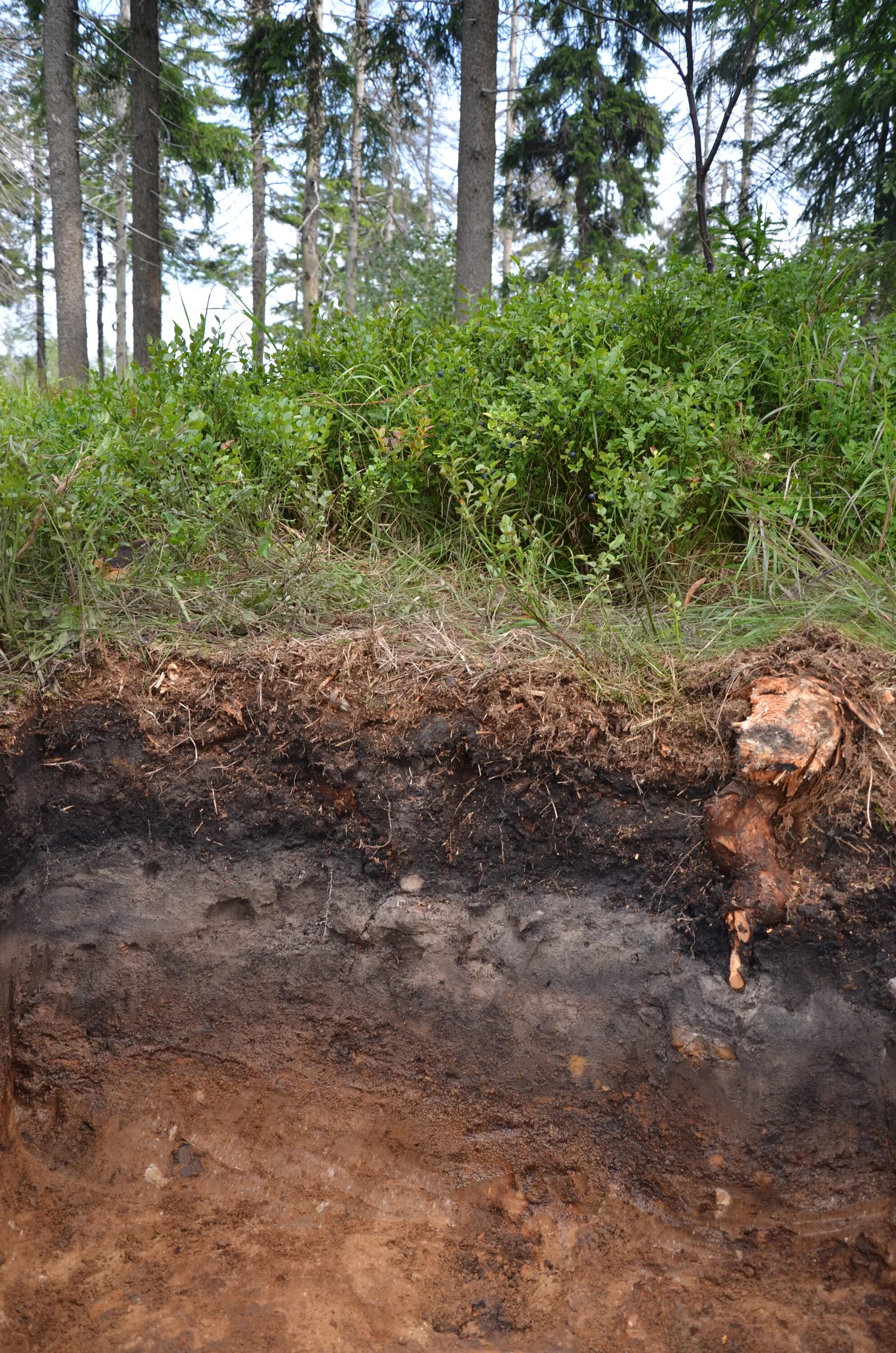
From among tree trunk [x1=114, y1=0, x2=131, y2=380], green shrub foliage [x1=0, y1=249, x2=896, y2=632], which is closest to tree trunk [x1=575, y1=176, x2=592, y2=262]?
green shrub foliage [x1=0, y1=249, x2=896, y2=632]

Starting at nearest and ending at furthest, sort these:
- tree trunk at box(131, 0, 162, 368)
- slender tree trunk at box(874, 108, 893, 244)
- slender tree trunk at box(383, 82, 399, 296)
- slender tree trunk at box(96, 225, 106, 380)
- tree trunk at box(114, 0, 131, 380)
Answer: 1. slender tree trunk at box(874, 108, 893, 244)
2. tree trunk at box(131, 0, 162, 368)
3. slender tree trunk at box(383, 82, 399, 296)
4. tree trunk at box(114, 0, 131, 380)
5. slender tree trunk at box(96, 225, 106, 380)

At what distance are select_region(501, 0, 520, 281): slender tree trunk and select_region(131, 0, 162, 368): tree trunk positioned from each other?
341 cm

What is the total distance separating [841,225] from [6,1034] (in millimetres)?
7307

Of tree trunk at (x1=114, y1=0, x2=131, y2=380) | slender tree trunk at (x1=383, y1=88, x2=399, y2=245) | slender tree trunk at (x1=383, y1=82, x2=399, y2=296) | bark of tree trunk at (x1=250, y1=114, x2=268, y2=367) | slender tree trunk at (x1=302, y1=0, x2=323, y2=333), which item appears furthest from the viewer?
tree trunk at (x1=114, y1=0, x2=131, y2=380)

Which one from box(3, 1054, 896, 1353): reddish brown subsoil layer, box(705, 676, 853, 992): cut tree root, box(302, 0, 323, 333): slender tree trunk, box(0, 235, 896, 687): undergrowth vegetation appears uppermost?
box(302, 0, 323, 333): slender tree trunk

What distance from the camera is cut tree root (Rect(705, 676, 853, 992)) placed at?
2186 millimetres

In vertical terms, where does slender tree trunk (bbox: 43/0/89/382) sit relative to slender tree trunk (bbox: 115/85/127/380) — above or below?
below

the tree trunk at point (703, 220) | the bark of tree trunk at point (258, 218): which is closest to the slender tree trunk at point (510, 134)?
the tree trunk at point (703, 220)

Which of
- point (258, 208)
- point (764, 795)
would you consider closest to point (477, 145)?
point (764, 795)

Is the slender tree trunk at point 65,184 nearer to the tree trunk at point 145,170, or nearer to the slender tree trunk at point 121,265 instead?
the tree trunk at point 145,170

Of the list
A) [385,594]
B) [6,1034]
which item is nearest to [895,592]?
[385,594]

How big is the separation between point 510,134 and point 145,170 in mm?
6566

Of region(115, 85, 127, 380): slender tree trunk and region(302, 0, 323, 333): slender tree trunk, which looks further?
region(115, 85, 127, 380): slender tree trunk

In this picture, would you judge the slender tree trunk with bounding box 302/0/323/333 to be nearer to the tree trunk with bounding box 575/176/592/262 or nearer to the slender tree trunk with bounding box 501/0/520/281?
the slender tree trunk with bounding box 501/0/520/281
